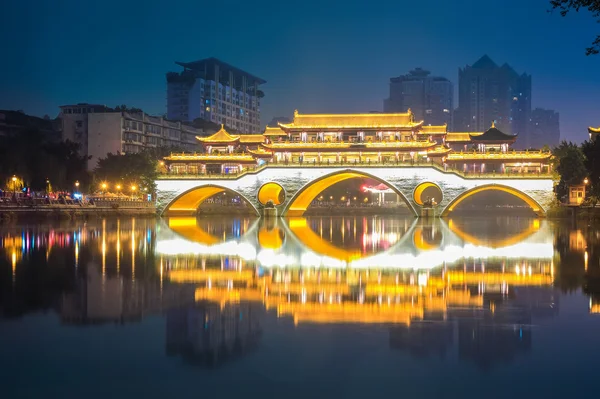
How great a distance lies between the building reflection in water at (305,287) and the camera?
9125 mm

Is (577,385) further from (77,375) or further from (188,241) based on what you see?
(188,241)

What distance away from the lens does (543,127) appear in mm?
176875

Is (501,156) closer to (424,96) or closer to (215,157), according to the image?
(215,157)

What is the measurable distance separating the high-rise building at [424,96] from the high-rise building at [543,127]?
25.1 m

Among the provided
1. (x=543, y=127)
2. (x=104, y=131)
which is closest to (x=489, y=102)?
(x=543, y=127)

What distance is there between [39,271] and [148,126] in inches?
2497

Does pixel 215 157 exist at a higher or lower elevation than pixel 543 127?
lower

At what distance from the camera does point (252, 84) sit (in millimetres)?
128375

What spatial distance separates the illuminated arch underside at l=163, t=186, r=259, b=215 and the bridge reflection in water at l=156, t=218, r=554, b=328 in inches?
922

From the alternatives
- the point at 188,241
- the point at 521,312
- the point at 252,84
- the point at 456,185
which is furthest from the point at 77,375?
the point at 252,84

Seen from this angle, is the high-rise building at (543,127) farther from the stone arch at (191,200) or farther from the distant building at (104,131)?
the stone arch at (191,200)

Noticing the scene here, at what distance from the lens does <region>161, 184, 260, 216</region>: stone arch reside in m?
48.4

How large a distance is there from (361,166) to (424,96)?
119 m

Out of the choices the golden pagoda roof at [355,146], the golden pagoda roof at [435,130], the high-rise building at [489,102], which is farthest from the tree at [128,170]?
the high-rise building at [489,102]
